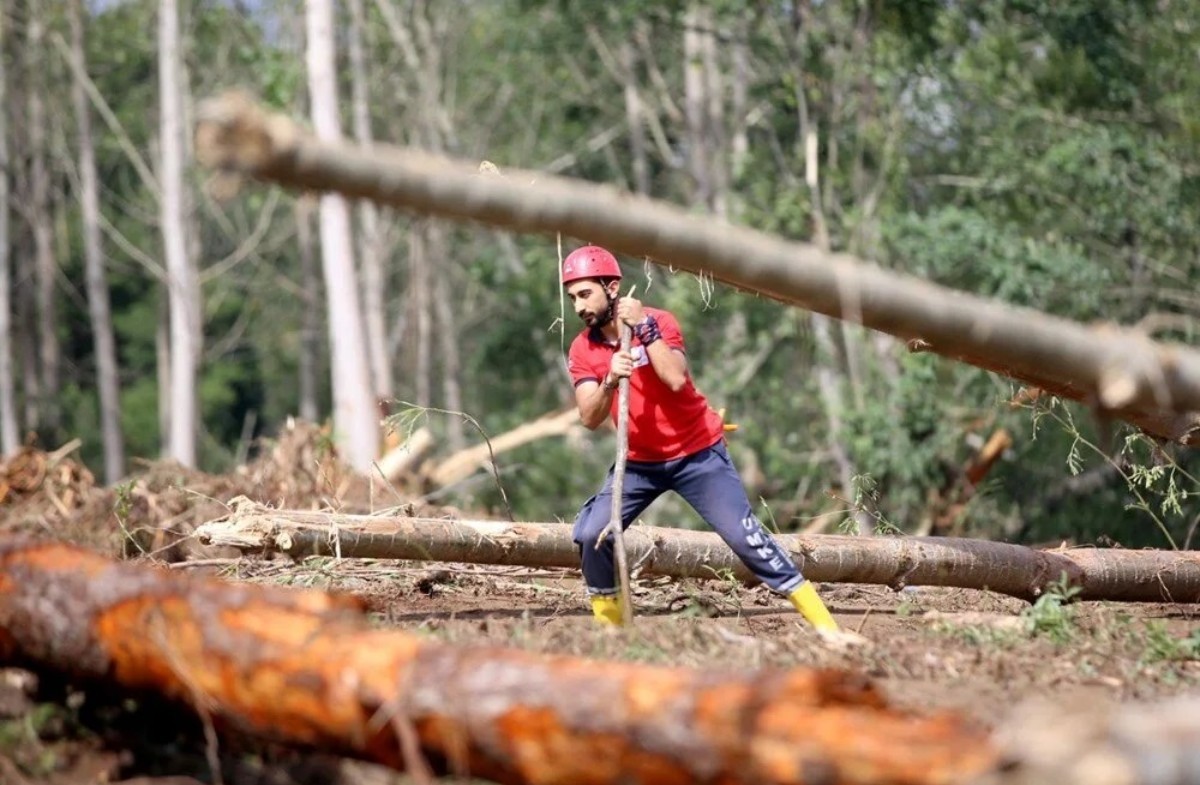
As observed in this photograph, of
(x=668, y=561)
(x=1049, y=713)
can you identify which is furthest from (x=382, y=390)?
(x=1049, y=713)

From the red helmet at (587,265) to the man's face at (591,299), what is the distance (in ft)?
0.12

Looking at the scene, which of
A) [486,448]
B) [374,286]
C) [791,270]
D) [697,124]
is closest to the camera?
[791,270]

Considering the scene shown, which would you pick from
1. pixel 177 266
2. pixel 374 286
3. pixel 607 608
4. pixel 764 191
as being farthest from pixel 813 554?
pixel 374 286

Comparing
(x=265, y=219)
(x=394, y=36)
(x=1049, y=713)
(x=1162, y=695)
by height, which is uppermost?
(x=394, y=36)

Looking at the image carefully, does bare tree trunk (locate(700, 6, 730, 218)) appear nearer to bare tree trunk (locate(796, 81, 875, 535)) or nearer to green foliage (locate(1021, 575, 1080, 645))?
bare tree trunk (locate(796, 81, 875, 535))

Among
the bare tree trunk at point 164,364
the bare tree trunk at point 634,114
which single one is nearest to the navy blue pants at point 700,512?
the bare tree trunk at point 634,114

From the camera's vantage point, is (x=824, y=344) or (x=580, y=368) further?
(x=824, y=344)

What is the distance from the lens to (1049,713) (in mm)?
4035

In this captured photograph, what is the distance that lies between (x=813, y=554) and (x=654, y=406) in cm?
175

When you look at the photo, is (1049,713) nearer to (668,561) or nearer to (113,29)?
(668,561)

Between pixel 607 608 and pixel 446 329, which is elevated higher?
pixel 446 329

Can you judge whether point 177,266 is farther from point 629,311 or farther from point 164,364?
point 629,311

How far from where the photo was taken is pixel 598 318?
7.82m

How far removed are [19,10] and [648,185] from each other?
556 inches
